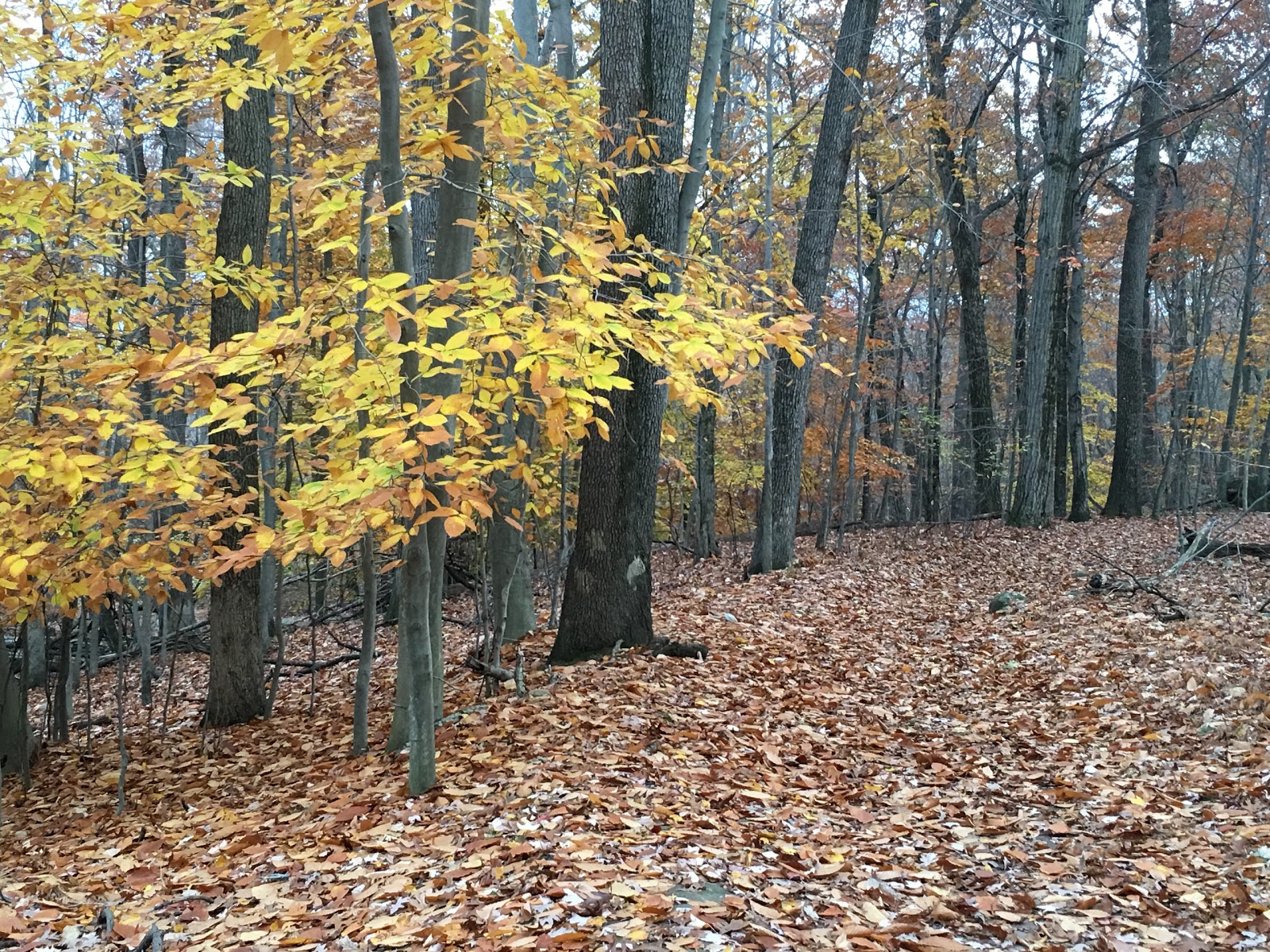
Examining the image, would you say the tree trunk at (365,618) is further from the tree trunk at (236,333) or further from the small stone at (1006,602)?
the small stone at (1006,602)

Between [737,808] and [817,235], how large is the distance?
888 centimetres

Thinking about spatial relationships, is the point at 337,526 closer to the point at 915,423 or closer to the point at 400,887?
the point at 400,887

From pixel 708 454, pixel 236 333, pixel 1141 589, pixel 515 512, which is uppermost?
pixel 236 333

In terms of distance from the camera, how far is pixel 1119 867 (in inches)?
132

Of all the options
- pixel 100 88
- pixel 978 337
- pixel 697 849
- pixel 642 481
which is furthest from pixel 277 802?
pixel 978 337

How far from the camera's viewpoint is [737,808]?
406 centimetres

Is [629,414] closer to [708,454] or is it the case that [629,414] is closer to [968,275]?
[708,454]

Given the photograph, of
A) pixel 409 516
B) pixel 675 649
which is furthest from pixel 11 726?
pixel 675 649

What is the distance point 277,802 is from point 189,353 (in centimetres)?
297

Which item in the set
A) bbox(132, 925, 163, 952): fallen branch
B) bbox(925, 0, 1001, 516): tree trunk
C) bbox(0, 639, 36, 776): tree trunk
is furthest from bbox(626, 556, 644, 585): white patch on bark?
bbox(925, 0, 1001, 516): tree trunk

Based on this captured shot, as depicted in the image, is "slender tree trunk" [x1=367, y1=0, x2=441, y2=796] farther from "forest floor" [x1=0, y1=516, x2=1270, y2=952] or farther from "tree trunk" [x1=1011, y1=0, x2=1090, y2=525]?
"tree trunk" [x1=1011, y1=0, x2=1090, y2=525]

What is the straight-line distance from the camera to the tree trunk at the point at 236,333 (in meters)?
6.58

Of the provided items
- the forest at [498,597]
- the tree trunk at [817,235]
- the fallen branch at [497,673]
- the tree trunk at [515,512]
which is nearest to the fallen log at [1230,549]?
the forest at [498,597]

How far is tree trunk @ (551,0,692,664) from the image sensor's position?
21.0 feet
